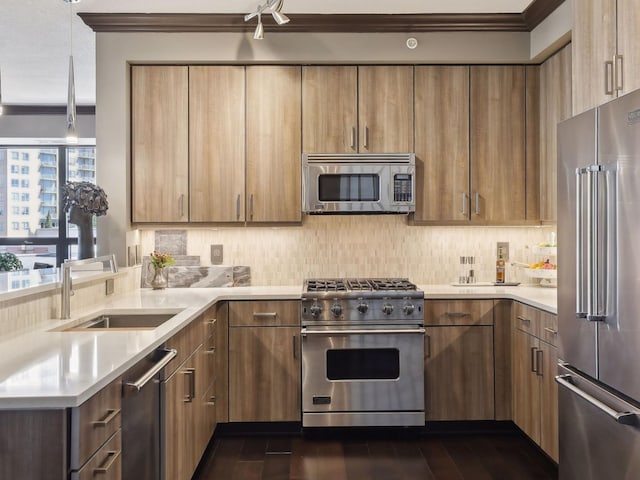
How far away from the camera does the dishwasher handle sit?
1.73 m

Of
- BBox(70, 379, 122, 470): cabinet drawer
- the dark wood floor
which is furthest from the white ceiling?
the dark wood floor

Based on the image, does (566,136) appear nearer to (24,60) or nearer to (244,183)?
(244,183)

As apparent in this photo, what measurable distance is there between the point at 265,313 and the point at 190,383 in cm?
93

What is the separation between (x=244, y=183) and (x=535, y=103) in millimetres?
2050

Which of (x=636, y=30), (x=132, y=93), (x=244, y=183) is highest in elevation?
(x=132, y=93)

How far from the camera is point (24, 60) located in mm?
4664

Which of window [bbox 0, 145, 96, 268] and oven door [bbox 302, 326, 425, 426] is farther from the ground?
window [bbox 0, 145, 96, 268]

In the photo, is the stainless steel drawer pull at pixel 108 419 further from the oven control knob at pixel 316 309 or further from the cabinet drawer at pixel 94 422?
the oven control knob at pixel 316 309

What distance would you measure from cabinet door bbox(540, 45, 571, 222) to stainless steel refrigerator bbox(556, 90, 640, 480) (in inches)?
45.2

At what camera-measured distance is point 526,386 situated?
3.20 m

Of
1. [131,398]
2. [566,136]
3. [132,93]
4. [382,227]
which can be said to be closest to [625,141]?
[566,136]

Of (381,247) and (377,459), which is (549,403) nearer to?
(377,459)

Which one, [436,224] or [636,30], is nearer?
[636,30]

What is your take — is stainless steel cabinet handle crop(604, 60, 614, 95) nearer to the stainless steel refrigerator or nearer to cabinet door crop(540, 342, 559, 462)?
the stainless steel refrigerator
